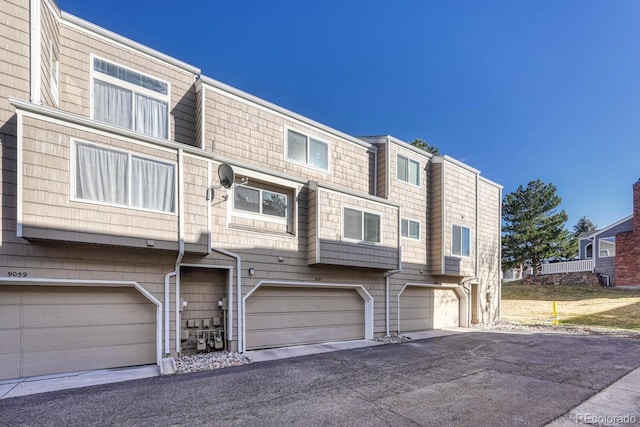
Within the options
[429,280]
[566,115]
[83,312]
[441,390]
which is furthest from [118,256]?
[566,115]

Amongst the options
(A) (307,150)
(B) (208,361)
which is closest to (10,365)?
(B) (208,361)

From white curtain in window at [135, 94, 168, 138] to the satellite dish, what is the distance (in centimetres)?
163

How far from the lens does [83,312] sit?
648 centimetres

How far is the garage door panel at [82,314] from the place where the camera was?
602cm

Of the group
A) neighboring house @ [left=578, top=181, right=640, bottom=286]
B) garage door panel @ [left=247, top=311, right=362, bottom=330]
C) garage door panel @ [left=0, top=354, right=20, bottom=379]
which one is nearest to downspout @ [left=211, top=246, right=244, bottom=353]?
garage door panel @ [left=247, top=311, right=362, bottom=330]

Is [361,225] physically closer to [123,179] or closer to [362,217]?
[362,217]

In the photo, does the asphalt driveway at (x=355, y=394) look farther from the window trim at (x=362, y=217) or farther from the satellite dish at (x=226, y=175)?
the satellite dish at (x=226, y=175)

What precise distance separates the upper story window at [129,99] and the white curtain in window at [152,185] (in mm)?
1552

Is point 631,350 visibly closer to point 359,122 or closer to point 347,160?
point 347,160

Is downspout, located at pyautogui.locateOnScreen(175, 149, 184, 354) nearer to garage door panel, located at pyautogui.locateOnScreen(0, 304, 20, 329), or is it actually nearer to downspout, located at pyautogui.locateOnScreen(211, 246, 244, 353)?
downspout, located at pyautogui.locateOnScreen(211, 246, 244, 353)

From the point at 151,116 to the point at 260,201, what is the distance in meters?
3.31

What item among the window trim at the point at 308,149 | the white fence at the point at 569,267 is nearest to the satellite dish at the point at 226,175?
the window trim at the point at 308,149

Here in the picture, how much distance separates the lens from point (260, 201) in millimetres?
9125

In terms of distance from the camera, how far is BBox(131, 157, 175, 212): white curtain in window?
671 cm
